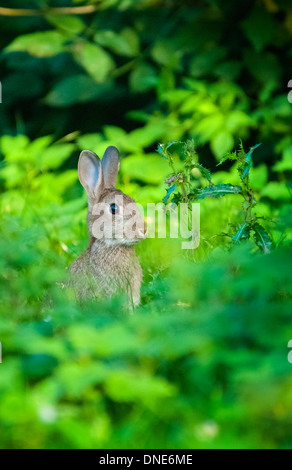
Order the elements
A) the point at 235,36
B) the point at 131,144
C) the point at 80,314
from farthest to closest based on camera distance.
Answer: the point at 235,36 → the point at 131,144 → the point at 80,314

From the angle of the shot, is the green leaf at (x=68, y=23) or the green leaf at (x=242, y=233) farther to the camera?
the green leaf at (x=68, y=23)

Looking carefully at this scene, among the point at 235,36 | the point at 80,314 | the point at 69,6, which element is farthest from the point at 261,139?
the point at 80,314

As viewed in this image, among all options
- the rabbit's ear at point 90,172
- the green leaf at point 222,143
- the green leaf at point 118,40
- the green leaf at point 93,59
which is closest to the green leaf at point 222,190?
the rabbit's ear at point 90,172

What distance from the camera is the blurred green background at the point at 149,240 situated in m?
1.84

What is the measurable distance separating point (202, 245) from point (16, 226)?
0.91m

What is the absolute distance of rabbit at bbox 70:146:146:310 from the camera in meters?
3.32

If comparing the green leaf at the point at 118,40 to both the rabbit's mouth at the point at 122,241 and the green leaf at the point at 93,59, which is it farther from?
the rabbit's mouth at the point at 122,241

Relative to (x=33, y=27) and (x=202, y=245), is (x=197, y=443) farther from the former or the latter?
(x=33, y=27)

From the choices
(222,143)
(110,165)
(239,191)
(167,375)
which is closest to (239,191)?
(239,191)

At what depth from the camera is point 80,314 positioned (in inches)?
86.7

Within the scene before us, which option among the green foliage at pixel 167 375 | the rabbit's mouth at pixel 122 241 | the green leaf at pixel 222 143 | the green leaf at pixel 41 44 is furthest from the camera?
the green leaf at pixel 41 44

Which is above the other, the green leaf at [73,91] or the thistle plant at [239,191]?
the green leaf at [73,91]

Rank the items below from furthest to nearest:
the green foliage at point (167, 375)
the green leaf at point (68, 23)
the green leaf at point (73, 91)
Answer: the green leaf at point (73, 91), the green leaf at point (68, 23), the green foliage at point (167, 375)

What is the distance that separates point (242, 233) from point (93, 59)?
243 cm
